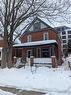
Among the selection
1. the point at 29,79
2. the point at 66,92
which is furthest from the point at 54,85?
the point at 29,79

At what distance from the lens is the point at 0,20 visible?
2331 cm

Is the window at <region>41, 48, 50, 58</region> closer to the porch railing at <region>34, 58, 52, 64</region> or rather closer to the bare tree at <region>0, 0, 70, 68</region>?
the porch railing at <region>34, 58, 52, 64</region>

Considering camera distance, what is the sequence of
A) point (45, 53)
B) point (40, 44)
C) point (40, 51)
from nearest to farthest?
point (40, 44) < point (45, 53) < point (40, 51)

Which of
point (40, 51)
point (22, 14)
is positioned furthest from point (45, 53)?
point (22, 14)

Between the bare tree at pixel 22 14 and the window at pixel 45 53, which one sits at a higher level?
the bare tree at pixel 22 14

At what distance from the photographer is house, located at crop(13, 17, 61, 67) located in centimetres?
3816

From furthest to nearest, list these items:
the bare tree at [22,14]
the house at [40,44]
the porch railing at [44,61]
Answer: the house at [40,44]
the porch railing at [44,61]
the bare tree at [22,14]

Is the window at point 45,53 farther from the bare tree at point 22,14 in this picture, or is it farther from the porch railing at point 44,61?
the bare tree at point 22,14

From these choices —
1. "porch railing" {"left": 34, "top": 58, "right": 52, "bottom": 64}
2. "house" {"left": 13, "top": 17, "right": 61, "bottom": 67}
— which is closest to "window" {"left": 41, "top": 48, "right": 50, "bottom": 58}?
"house" {"left": 13, "top": 17, "right": 61, "bottom": 67}

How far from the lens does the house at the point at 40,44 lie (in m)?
38.2

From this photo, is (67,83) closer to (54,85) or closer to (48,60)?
(54,85)

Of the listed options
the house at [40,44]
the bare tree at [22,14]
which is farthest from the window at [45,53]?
the bare tree at [22,14]

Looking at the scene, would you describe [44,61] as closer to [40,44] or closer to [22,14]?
[40,44]

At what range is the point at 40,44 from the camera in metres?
37.8
